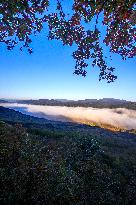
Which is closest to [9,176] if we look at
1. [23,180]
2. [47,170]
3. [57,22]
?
[23,180]

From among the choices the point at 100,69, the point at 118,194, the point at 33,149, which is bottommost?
the point at 118,194

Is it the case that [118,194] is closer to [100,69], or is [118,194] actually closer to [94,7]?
[100,69]

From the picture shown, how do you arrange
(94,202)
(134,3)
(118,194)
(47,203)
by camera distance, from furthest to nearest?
(118,194)
(94,202)
(47,203)
(134,3)

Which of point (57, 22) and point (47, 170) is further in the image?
point (57, 22)

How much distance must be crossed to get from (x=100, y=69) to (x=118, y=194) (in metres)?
8.51

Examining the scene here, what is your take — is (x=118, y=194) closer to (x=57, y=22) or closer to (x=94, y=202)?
(x=94, y=202)

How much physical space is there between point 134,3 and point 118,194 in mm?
12024

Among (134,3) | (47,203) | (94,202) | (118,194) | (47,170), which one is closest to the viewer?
(134,3)

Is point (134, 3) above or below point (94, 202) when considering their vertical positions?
above

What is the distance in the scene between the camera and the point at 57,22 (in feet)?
42.2

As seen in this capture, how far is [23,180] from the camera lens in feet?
36.9

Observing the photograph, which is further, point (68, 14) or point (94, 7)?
point (68, 14)

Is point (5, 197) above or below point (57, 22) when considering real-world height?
below

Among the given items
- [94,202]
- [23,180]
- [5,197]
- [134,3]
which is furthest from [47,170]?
[134,3]
